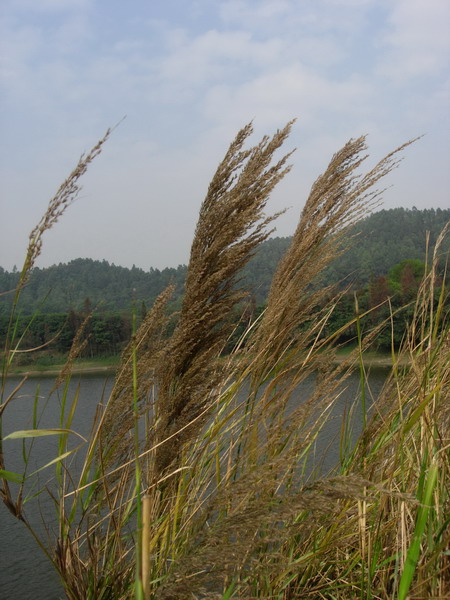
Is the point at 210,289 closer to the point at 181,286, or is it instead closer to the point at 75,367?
the point at 181,286

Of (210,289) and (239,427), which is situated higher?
(210,289)

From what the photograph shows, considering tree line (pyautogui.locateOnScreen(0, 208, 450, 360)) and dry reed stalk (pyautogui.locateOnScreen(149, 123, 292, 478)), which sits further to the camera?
tree line (pyautogui.locateOnScreen(0, 208, 450, 360))

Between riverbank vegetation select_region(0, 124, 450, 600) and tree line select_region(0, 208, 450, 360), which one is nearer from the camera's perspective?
riverbank vegetation select_region(0, 124, 450, 600)

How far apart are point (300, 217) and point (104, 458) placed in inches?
45.1

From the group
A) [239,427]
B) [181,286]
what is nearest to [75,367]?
[181,286]

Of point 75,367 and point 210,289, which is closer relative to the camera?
point 210,289

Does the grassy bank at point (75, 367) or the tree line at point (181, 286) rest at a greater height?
the tree line at point (181, 286)

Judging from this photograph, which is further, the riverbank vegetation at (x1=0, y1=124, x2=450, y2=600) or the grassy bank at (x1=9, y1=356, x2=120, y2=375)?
the grassy bank at (x1=9, y1=356, x2=120, y2=375)

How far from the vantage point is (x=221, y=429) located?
2.22 meters

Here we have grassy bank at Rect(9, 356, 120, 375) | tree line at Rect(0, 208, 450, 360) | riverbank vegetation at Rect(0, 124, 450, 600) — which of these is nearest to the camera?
riverbank vegetation at Rect(0, 124, 450, 600)

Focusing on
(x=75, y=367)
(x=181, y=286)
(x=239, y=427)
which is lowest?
(x=239, y=427)

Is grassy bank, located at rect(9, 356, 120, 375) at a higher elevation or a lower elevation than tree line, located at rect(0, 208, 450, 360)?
lower

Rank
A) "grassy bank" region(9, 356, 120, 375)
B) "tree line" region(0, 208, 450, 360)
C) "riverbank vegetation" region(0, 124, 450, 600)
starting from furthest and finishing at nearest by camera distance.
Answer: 1. "tree line" region(0, 208, 450, 360)
2. "grassy bank" region(9, 356, 120, 375)
3. "riverbank vegetation" region(0, 124, 450, 600)

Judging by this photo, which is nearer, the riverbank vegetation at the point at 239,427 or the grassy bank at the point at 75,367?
the riverbank vegetation at the point at 239,427
